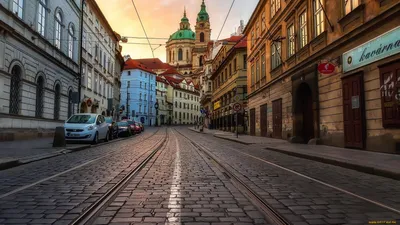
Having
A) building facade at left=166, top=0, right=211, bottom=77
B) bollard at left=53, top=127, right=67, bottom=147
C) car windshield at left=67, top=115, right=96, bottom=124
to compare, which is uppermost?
building facade at left=166, top=0, right=211, bottom=77

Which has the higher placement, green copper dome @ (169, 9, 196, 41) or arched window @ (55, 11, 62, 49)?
green copper dome @ (169, 9, 196, 41)

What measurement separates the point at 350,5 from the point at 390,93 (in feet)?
15.6

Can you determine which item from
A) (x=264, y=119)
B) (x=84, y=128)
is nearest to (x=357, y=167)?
(x=84, y=128)

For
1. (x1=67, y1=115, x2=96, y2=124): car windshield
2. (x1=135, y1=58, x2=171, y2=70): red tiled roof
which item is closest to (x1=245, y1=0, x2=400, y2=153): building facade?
(x1=67, y1=115, x2=96, y2=124): car windshield

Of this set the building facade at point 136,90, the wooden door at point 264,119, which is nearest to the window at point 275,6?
the wooden door at point 264,119

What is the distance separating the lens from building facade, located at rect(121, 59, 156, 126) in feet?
314

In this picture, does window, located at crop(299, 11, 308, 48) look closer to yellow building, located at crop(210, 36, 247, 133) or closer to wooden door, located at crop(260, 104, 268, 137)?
yellow building, located at crop(210, 36, 247, 133)

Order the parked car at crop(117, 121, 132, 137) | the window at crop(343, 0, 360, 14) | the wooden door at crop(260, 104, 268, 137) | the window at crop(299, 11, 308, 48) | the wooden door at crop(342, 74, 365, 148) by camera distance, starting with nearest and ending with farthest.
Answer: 1. the wooden door at crop(342, 74, 365, 148)
2. the window at crop(343, 0, 360, 14)
3. the window at crop(299, 11, 308, 48)
4. the wooden door at crop(260, 104, 268, 137)
5. the parked car at crop(117, 121, 132, 137)

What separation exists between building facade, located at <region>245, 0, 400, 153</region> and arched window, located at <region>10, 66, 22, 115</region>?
15.9m

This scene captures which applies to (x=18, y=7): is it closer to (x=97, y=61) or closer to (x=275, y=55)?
(x=275, y=55)

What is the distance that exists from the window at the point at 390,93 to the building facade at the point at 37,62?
16.1m

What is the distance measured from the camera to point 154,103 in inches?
4227

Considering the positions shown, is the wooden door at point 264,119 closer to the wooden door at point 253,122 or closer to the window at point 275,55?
the wooden door at point 253,122

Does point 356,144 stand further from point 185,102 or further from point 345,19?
point 185,102
